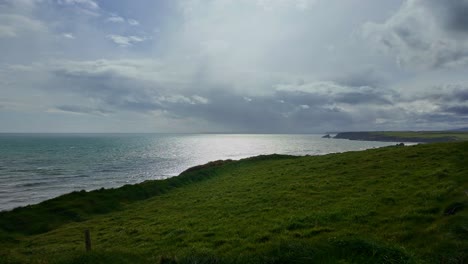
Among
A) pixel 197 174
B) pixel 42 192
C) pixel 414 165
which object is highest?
pixel 414 165

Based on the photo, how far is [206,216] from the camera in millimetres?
24281

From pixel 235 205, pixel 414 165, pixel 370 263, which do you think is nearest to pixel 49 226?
pixel 235 205

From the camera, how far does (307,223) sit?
17500 millimetres

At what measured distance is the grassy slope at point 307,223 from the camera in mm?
12328

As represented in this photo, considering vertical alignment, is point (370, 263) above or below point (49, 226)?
above

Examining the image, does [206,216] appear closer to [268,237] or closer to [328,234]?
[268,237]

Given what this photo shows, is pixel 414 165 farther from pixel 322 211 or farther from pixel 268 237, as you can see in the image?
pixel 268 237

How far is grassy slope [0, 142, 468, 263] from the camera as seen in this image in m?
12.3

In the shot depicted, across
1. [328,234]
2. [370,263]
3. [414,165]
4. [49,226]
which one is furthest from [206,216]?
[414,165]

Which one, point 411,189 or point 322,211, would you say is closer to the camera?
point 322,211

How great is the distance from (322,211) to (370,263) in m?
8.78

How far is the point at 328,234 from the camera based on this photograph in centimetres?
1504

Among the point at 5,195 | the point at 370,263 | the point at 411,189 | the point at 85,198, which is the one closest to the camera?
the point at 370,263

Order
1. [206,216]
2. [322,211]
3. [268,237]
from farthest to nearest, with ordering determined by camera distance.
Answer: [206,216] → [322,211] → [268,237]
